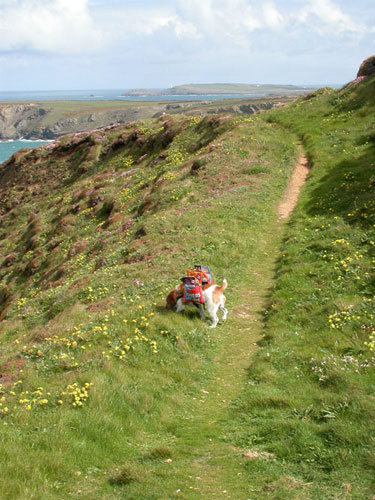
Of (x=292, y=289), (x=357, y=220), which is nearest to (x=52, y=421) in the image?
(x=292, y=289)

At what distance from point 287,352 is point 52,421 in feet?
21.7

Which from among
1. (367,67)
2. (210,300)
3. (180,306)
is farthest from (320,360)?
(367,67)

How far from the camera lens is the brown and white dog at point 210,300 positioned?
49.8ft

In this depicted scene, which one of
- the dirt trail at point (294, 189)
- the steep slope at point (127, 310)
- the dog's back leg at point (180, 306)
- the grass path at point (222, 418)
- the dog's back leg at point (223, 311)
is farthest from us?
the dirt trail at point (294, 189)

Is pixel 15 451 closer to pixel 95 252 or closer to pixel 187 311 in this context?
pixel 187 311

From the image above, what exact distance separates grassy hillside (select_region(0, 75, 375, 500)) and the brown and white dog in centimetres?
37

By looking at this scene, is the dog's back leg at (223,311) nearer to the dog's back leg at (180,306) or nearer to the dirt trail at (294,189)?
the dog's back leg at (180,306)

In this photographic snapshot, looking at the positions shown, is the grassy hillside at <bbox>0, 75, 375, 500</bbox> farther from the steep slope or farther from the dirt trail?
the dirt trail

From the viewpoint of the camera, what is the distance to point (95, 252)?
30.9 meters

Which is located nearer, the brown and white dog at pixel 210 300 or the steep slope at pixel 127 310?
the steep slope at pixel 127 310

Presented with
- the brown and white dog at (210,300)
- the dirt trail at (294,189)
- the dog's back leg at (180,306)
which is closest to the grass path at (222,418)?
the brown and white dog at (210,300)

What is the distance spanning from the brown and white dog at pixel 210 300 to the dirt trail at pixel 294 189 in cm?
1242

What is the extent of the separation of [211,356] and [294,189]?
19.9m

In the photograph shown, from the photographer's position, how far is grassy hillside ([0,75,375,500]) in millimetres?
8609
